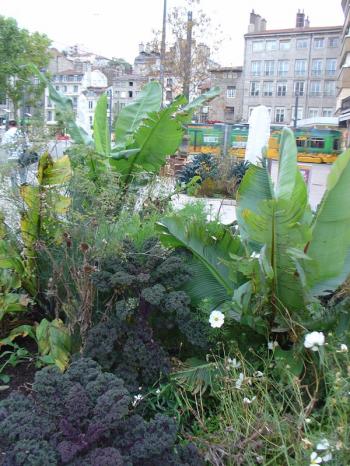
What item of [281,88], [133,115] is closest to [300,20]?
[281,88]

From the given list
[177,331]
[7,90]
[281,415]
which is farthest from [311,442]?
[7,90]

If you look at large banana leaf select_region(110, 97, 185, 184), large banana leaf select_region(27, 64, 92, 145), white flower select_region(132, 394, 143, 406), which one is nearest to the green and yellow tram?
large banana leaf select_region(27, 64, 92, 145)

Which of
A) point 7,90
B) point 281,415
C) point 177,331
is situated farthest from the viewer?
point 7,90

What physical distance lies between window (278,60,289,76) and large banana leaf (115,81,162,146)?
80.0 meters

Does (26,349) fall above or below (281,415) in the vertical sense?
below

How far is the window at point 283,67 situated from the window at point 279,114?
5.62 m

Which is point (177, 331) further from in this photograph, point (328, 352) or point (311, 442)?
point (311, 442)

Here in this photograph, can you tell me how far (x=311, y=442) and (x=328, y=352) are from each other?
66cm

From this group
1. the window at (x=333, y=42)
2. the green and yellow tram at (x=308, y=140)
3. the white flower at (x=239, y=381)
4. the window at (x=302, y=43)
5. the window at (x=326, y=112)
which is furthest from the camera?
the window at (x=302, y=43)

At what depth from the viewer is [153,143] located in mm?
5898

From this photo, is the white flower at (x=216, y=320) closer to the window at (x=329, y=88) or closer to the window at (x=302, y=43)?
the window at (x=329, y=88)

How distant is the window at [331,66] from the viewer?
78000 mm

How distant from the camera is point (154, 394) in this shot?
9.03ft

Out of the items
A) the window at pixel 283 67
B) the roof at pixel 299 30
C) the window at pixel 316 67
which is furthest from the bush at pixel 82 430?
the window at pixel 283 67
